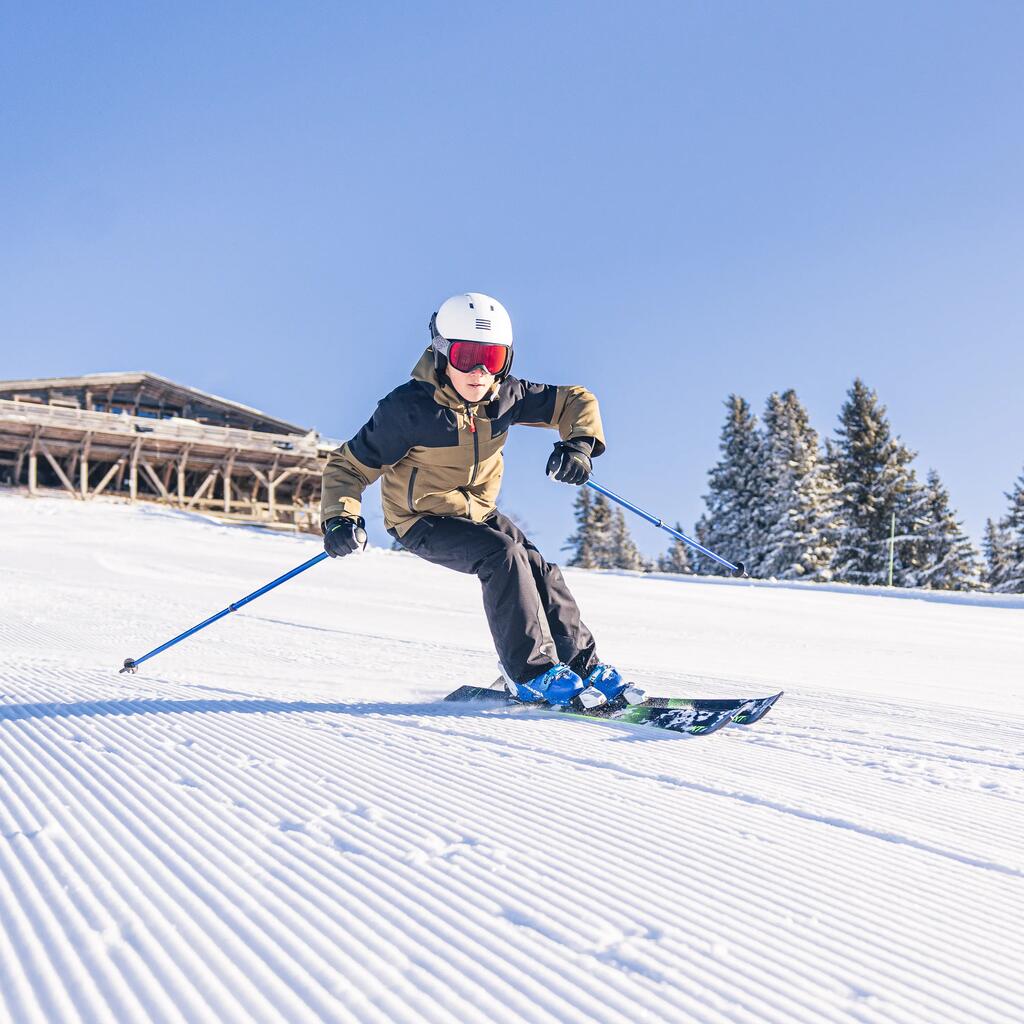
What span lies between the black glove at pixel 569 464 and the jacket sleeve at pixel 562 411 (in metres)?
0.12

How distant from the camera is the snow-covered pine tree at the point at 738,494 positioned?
34.4 meters

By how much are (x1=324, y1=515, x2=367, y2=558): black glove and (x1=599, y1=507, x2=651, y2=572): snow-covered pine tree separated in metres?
44.6

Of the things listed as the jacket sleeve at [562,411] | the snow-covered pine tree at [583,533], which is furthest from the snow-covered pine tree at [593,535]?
the jacket sleeve at [562,411]

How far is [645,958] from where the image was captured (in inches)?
47.1

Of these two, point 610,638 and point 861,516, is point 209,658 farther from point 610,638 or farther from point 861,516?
point 861,516

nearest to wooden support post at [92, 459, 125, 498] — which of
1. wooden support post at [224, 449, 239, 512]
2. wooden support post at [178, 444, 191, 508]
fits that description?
wooden support post at [178, 444, 191, 508]

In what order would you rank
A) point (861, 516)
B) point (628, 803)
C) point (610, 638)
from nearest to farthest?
1. point (628, 803)
2. point (610, 638)
3. point (861, 516)

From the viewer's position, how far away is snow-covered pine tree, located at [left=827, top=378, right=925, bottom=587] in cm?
2872

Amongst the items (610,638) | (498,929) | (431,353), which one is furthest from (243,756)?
(610,638)

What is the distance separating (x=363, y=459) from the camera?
3.66 metres

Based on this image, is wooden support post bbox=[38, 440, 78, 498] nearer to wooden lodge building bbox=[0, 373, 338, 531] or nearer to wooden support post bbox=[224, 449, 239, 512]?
wooden lodge building bbox=[0, 373, 338, 531]

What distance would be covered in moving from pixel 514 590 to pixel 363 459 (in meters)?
0.94

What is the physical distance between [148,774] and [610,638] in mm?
5576

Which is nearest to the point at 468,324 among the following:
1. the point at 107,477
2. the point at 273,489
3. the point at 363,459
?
the point at 363,459
